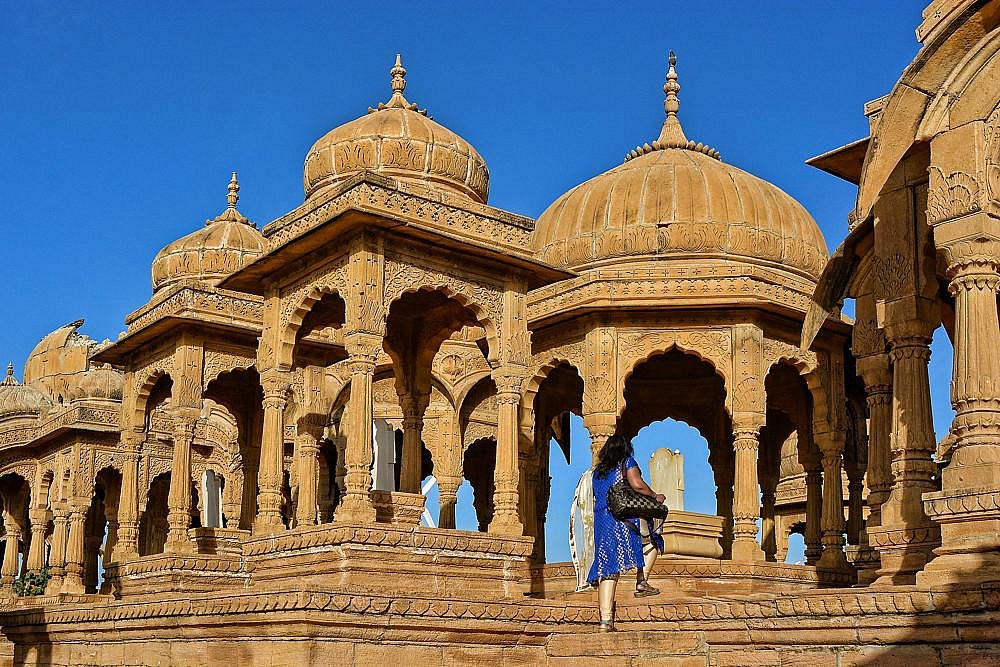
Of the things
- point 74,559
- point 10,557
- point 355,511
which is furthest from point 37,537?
point 355,511

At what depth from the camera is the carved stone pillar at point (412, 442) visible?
728 inches

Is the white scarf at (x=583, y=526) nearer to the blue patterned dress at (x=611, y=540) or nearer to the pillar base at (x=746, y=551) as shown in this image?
the blue patterned dress at (x=611, y=540)

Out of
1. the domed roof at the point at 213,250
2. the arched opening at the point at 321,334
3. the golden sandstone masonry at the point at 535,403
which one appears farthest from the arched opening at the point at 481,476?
the domed roof at the point at 213,250

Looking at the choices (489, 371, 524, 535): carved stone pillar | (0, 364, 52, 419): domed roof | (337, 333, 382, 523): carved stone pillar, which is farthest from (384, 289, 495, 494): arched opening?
(0, 364, 52, 419): domed roof

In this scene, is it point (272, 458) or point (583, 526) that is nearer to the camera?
point (583, 526)

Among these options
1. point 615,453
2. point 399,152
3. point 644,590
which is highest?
point 399,152

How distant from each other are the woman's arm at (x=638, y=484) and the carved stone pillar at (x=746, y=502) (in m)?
9.56

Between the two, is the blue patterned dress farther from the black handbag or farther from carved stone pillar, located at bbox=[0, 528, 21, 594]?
carved stone pillar, located at bbox=[0, 528, 21, 594]

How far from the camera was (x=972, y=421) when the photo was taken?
10.6 m

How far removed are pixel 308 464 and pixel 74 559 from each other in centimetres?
1017

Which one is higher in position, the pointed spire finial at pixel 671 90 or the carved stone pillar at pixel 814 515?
the pointed spire finial at pixel 671 90

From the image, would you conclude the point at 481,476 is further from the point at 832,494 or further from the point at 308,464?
the point at 308,464

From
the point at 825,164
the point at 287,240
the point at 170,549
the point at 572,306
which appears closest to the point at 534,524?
the point at 572,306

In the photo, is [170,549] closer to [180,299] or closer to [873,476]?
[180,299]
